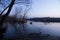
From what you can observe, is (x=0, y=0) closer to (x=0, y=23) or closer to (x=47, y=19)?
(x=0, y=23)

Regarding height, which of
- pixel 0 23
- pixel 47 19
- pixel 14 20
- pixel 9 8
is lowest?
pixel 47 19

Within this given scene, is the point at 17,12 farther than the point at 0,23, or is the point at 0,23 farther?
the point at 17,12

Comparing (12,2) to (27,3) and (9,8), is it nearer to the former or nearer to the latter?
(9,8)

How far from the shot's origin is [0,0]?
47.7 ft

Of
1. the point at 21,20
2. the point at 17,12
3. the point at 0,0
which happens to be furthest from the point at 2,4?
the point at 21,20

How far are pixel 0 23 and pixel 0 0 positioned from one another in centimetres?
285

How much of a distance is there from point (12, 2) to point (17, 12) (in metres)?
42.7

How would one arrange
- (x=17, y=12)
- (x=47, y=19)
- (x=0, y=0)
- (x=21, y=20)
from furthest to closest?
(x=47, y=19) → (x=21, y=20) → (x=17, y=12) → (x=0, y=0)

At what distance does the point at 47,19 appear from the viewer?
4235 inches

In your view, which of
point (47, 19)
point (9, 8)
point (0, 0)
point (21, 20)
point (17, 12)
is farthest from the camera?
point (47, 19)

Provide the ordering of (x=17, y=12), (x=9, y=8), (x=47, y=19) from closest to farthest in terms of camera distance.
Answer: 1. (x=9, y=8)
2. (x=17, y=12)
3. (x=47, y=19)

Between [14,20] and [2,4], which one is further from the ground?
[2,4]

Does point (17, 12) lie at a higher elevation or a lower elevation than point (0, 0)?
lower

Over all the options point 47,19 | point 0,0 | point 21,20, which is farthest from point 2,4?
point 47,19
